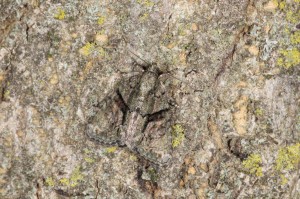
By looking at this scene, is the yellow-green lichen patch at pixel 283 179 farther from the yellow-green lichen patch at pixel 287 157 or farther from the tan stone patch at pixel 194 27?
the tan stone patch at pixel 194 27

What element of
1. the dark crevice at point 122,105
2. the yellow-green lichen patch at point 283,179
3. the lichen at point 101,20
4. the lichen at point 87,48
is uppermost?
the lichen at point 101,20

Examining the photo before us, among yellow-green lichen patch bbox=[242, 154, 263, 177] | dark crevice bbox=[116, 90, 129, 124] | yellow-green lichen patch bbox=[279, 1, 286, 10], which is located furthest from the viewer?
dark crevice bbox=[116, 90, 129, 124]

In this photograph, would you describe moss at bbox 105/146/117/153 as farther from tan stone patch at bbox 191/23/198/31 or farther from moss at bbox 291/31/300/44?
moss at bbox 291/31/300/44

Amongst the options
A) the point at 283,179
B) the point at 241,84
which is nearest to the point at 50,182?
the point at 241,84

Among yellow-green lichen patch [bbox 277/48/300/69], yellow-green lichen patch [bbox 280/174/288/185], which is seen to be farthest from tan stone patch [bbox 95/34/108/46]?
yellow-green lichen patch [bbox 280/174/288/185]

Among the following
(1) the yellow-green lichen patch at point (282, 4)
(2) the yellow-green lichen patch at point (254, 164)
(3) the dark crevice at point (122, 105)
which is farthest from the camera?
(3) the dark crevice at point (122, 105)

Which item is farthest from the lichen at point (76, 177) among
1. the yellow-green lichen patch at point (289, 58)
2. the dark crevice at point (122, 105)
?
the yellow-green lichen patch at point (289, 58)
